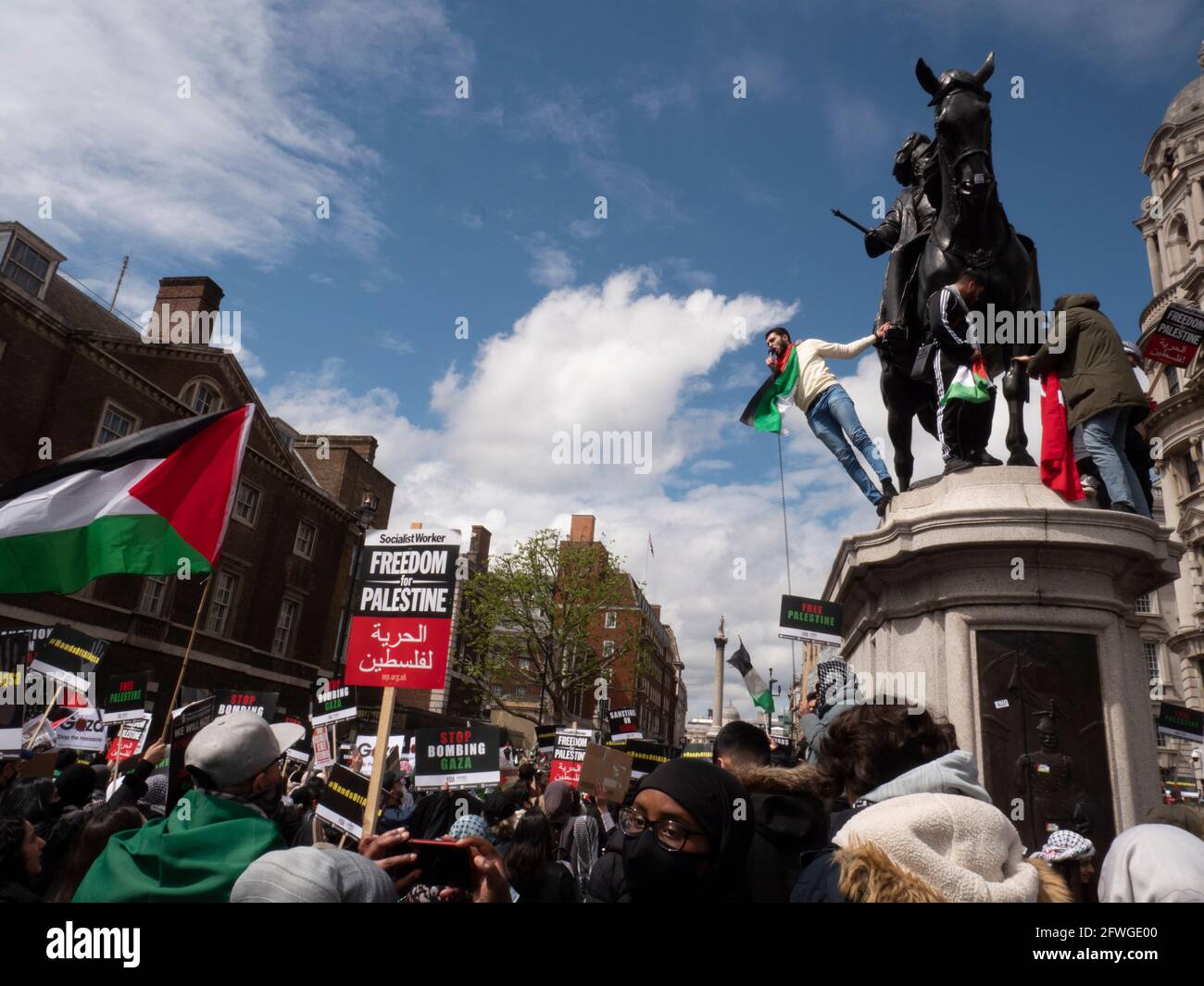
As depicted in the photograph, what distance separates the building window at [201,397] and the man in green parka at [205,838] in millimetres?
32099

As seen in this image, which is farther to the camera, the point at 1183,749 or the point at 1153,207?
the point at 1153,207

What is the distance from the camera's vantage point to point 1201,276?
136ft

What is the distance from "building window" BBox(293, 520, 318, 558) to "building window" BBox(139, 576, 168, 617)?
8.00 m

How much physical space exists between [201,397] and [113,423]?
492 centimetres

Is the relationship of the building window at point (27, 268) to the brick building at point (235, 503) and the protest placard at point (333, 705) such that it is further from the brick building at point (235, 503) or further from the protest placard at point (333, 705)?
the protest placard at point (333, 705)

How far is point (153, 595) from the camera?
30.1 m

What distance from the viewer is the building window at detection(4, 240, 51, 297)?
26.5 meters

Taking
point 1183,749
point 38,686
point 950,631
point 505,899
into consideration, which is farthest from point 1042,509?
point 1183,749

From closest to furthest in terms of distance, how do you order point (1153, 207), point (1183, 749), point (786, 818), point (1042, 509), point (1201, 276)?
point (786, 818) → point (1042, 509) → point (1183, 749) → point (1201, 276) → point (1153, 207)

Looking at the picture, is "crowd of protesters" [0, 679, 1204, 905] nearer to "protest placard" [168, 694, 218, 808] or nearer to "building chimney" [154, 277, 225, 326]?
"protest placard" [168, 694, 218, 808]

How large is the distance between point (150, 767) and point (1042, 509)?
23.6 ft

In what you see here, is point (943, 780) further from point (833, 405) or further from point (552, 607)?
point (552, 607)

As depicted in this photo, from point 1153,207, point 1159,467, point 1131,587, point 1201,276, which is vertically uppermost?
point 1153,207
